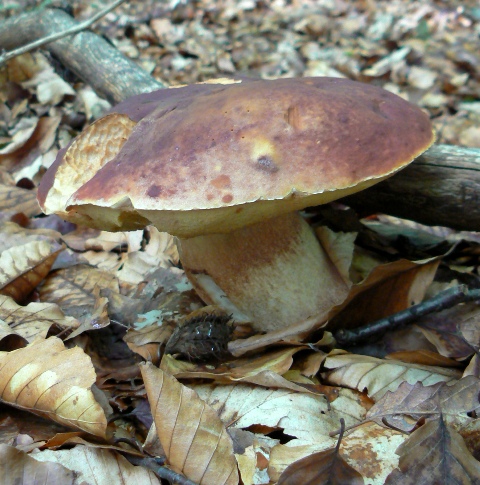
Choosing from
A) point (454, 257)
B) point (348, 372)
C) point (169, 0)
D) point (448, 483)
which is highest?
point (169, 0)

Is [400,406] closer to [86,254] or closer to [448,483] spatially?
[448,483]

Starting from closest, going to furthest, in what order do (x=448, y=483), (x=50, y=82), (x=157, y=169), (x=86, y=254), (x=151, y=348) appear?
(x=448, y=483) < (x=157, y=169) < (x=151, y=348) < (x=86, y=254) < (x=50, y=82)

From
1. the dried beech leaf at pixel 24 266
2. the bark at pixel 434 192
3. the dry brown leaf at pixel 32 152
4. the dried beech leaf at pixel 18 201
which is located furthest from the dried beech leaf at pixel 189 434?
the dry brown leaf at pixel 32 152

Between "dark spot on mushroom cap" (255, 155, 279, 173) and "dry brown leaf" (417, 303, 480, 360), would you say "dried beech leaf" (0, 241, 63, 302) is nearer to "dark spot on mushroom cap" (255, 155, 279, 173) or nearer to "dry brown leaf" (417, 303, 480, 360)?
"dark spot on mushroom cap" (255, 155, 279, 173)

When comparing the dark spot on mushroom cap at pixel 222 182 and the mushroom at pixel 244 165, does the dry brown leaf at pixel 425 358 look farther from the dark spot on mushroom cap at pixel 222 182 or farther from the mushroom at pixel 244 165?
the dark spot on mushroom cap at pixel 222 182

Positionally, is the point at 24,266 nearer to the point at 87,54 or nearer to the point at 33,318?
the point at 33,318

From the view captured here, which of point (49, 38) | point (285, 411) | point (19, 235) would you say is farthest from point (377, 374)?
point (49, 38)

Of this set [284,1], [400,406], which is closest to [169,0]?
[284,1]
